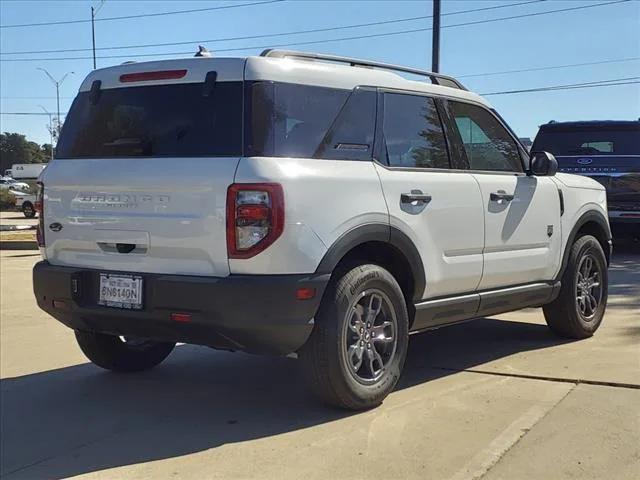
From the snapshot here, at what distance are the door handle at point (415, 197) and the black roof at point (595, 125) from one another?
8.60 meters

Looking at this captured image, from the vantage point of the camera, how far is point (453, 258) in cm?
492

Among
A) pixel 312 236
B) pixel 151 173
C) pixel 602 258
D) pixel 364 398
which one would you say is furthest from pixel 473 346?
pixel 151 173

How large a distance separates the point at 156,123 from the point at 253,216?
96 cm

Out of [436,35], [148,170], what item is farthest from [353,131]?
[436,35]

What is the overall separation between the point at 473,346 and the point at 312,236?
2691mm

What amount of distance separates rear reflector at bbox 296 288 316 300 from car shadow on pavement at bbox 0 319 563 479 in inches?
30.9

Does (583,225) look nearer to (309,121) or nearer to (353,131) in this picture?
(353,131)

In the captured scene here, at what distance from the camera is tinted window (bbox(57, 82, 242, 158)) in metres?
4.10

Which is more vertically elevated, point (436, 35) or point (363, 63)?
point (436, 35)

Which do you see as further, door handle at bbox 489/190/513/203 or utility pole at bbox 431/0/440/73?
utility pole at bbox 431/0/440/73

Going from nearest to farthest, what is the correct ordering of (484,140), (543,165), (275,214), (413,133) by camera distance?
1. (275,214)
2. (413,133)
3. (484,140)
4. (543,165)

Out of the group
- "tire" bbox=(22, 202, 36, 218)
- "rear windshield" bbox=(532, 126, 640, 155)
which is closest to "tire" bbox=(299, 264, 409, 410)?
"rear windshield" bbox=(532, 126, 640, 155)

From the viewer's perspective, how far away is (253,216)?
12.7 feet

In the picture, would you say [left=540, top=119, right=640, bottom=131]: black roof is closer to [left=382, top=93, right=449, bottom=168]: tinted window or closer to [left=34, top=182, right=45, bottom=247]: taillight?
[left=382, top=93, right=449, bottom=168]: tinted window
